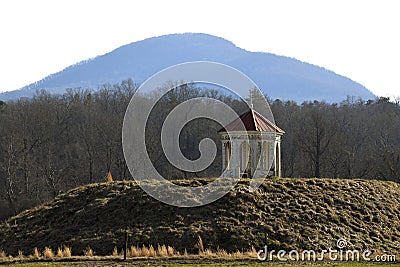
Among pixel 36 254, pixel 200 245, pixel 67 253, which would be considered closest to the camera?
pixel 67 253

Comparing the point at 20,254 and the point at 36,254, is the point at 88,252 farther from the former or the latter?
the point at 20,254

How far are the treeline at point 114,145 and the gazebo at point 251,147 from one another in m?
15.8

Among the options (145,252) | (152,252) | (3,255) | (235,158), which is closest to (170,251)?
(152,252)

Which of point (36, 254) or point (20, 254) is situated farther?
point (20, 254)

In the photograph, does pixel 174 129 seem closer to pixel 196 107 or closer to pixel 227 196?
pixel 196 107

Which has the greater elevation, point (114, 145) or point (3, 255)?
point (114, 145)

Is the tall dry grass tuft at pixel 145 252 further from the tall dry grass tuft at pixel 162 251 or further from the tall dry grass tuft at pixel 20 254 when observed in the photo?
the tall dry grass tuft at pixel 20 254

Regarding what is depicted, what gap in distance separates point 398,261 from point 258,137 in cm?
950

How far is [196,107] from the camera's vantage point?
46.4m

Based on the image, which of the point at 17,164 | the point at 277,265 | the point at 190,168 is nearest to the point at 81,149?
the point at 17,164

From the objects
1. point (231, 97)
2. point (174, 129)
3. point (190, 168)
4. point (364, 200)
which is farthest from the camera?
point (231, 97)

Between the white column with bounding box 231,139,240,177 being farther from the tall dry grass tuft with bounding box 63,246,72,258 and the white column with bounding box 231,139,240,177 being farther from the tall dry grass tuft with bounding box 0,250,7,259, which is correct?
the tall dry grass tuft with bounding box 0,250,7,259

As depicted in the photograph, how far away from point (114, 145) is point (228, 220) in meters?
27.7

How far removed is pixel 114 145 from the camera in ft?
155
